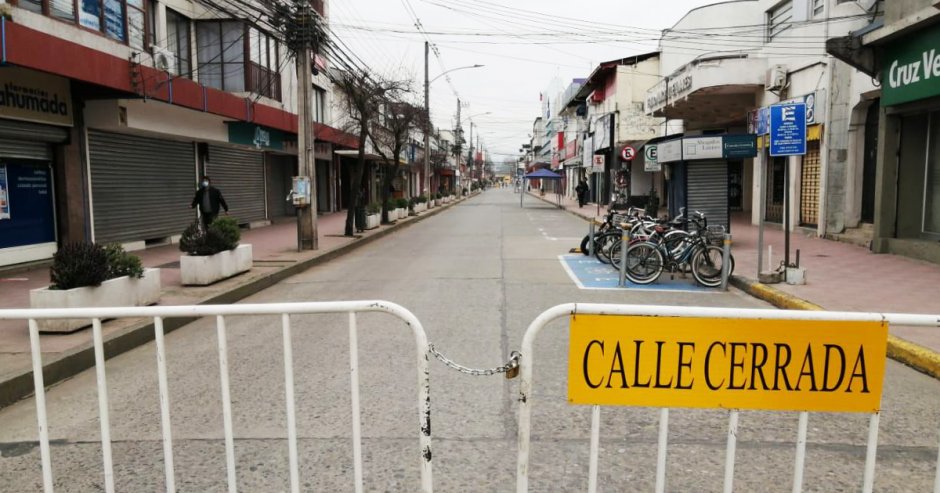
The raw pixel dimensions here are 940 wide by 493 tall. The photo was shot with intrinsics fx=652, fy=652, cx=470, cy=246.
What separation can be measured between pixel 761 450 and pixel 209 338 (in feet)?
19.0

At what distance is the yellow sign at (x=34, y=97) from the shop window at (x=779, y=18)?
62.9ft

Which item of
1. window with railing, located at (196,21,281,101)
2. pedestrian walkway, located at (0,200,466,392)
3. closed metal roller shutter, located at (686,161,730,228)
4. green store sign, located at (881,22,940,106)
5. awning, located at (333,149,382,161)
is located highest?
window with railing, located at (196,21,281,101)

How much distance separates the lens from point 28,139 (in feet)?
40.2

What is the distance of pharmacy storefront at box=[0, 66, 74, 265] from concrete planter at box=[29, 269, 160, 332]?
5500 millimetres

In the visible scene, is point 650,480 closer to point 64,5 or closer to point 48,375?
point 48,375

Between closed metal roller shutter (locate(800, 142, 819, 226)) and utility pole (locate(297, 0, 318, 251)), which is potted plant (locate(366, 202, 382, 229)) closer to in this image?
utility pole (locate(297, 0, 318, 251))

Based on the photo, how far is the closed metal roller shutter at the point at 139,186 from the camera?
48.2 feet

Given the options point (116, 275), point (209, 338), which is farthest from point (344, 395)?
point (116, 275)

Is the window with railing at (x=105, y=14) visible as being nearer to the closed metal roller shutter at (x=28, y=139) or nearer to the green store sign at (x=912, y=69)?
the closed metal roller shutter at (x=28, y=139)

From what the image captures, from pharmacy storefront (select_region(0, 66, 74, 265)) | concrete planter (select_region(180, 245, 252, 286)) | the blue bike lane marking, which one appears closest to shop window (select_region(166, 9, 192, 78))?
pharmacy storefront (select_region(0, 66, 74, 265))

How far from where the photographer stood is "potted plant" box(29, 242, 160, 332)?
22.8ft

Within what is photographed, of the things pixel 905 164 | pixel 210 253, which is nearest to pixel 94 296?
pixel 210 253

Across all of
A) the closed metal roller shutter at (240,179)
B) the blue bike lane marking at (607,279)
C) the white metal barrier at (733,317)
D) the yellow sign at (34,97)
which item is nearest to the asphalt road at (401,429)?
the white metal barrier at (733,317)

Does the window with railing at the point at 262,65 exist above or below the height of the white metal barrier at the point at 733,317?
above
